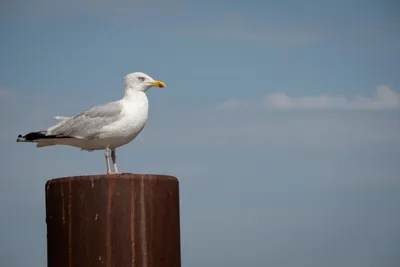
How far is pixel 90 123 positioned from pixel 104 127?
0.26 metres

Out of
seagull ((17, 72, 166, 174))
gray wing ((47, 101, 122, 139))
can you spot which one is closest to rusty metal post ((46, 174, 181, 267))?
seagull ((17, 72, 166, 174))

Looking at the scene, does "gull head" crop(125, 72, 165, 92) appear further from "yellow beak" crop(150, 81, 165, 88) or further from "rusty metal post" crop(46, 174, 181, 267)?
"rusty metal post" crop(46, 174, 181, 267)

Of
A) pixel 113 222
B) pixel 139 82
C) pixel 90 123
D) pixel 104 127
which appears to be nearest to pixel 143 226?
pixel 113 222

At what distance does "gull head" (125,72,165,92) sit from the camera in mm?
9023

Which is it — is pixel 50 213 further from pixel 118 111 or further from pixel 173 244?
pixel 118 111

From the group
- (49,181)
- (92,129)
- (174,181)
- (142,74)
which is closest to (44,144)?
(92,129)

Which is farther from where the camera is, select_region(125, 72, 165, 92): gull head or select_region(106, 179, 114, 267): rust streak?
select_region(125, 72, 165, 92): gull head

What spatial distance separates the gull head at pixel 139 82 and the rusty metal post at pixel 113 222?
3181 millimetres

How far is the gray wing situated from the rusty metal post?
2.49 metres

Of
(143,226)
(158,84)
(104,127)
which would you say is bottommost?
(143,226)

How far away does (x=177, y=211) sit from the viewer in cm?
627

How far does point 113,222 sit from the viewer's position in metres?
5.73

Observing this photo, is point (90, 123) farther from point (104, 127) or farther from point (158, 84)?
point (158, 84)

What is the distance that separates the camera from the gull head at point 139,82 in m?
9.02
